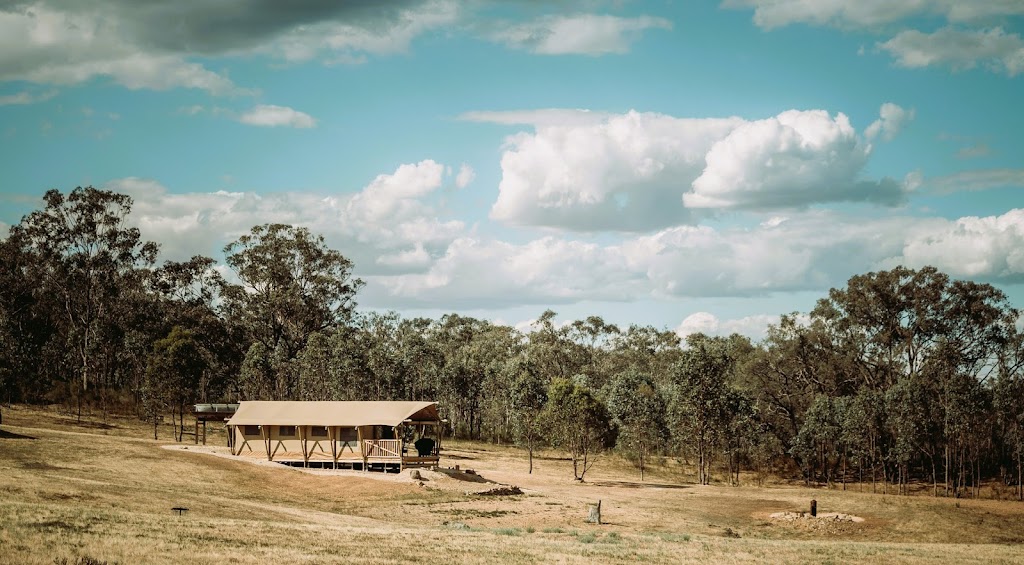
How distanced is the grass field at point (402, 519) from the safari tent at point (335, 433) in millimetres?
4141

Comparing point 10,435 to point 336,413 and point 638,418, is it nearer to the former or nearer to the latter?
point 336,413

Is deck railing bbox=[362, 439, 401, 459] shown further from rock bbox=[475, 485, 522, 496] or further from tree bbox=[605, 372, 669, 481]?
tree bbox=[605, 372, 669, 481]

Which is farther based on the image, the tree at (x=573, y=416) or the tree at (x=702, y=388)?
the tree at (x=702, y=388)

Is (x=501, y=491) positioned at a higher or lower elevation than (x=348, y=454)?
lower

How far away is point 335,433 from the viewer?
59688mm

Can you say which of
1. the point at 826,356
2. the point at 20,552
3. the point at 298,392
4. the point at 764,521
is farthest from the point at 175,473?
the point at 826,356

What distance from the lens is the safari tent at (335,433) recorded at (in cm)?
5859

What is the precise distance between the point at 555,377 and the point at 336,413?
41.0 metres

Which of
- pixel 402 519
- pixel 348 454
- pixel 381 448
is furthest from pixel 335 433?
pixel 402 519

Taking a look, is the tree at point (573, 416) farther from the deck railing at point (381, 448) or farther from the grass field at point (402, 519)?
the deck railing at point (381, 448)

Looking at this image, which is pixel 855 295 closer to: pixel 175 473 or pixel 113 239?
pixel 175 473

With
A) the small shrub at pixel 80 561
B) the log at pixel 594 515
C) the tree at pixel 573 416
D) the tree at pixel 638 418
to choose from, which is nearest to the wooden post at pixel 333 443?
the tree at pixel 573 416

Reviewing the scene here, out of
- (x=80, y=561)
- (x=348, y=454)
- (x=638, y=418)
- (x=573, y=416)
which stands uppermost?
(x=573, y=416)

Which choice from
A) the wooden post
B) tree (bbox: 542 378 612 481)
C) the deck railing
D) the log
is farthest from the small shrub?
tree (bbox: 542 378 612 481)
